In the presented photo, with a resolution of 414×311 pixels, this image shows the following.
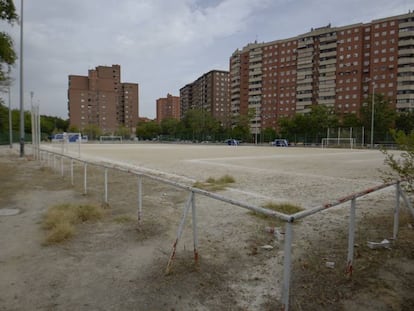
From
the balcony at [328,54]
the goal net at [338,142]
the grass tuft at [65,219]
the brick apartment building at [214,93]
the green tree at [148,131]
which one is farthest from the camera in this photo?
the brick apartment building at [214,93]

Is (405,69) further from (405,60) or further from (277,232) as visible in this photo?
(277,232)

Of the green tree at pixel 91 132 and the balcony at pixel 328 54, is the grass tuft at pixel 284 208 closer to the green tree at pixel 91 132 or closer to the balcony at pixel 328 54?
the balcony at pixel 328 54

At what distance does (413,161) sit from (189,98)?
166 meters

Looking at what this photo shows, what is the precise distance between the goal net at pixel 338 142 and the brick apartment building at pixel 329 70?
62.5 ft

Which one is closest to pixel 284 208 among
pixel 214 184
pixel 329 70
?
pixel 214 184

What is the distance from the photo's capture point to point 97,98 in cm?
12925

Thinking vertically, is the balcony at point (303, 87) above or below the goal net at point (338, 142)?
above

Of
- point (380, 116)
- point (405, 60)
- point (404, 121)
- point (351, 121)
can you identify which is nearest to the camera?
point (380, 116)

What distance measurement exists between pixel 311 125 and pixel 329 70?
3481 centimetres

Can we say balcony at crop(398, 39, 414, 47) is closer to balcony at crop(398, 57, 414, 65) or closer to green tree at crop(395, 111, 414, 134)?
balcony at crop(398, 57, 414, 65)

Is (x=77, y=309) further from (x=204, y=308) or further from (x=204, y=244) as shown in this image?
Result: (x=204, y=244)

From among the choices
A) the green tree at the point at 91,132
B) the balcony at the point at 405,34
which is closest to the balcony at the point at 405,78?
the balcony at the point at 405,34

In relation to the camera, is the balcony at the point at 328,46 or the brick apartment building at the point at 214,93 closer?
the balcony at the point at 328,46

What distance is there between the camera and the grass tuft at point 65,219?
15.2 ft
